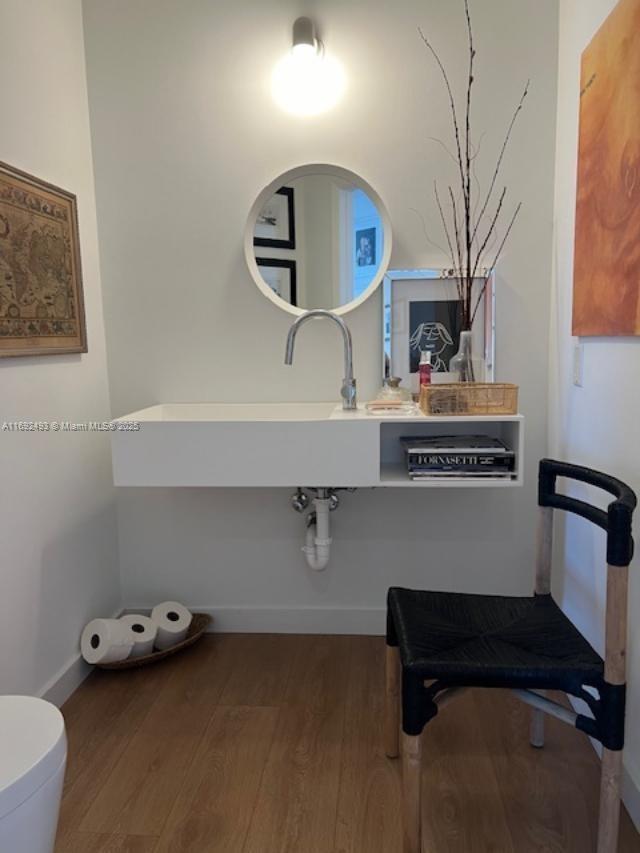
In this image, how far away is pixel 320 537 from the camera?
7.05 ft

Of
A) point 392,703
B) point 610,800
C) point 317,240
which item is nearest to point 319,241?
point 317,240

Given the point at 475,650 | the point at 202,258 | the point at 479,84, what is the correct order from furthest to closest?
the point at 202,258 < the point at 479,84 < the point at 475,650

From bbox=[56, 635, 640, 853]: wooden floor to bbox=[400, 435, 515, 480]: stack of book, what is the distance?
0.72 metres

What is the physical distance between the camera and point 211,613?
238 centimetres

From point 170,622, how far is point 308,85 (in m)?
1.90

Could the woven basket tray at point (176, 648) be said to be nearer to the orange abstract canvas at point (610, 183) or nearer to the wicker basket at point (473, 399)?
the wicker basket at point (473, 399)

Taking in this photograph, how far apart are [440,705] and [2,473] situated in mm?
1256

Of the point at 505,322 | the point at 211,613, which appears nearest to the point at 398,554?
the point at 211,613

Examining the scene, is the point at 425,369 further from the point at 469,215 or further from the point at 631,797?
the point at 631,797

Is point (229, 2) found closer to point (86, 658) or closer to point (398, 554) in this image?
point (398, 554)

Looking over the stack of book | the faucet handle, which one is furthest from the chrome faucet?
the stack of book

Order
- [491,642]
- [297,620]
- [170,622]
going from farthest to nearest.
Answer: [297,620], [170,622], [491,642]

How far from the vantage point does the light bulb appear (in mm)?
2084

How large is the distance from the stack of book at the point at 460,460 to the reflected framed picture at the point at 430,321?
0.36 m
